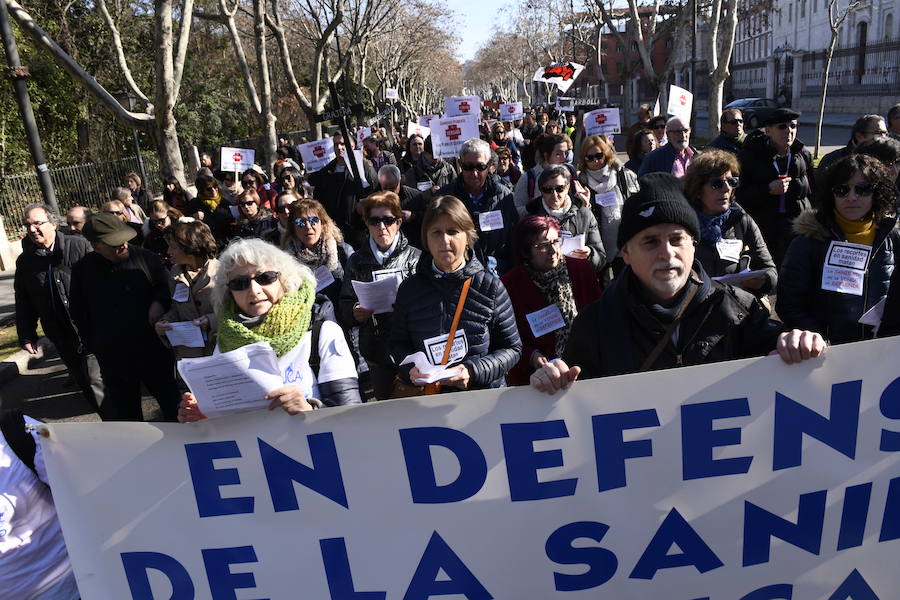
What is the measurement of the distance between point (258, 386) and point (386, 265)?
218 cm

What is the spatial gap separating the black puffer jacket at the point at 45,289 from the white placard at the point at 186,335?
162cm

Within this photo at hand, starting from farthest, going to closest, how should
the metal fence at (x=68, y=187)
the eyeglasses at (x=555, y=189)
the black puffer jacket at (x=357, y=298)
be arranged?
the metal fence at (x=68, y=187) < the eyeglasses at (x=555, y=189) < the black puffer jacket at (x=357, y=298)

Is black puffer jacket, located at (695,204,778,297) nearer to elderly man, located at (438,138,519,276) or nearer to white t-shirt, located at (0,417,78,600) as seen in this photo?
elderly man, located at (438,138,519,276)

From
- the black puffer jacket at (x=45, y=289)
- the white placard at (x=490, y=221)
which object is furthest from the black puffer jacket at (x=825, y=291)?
the black puffer jacket at (x=45, y=289)

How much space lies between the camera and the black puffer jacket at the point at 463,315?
3.16 meters

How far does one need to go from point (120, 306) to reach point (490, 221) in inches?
105

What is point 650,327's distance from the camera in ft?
7.63

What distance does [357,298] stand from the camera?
13.6 ft

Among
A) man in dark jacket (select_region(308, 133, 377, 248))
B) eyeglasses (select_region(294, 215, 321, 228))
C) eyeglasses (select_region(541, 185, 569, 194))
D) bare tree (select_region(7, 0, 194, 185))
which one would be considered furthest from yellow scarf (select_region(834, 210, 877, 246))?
bare tree (select_region(7, 0, 194, 185))

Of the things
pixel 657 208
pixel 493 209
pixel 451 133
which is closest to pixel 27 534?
pixel 657 208

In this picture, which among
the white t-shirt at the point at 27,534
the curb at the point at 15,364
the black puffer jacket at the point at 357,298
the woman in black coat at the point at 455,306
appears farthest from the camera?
the curb at the point at 15,364

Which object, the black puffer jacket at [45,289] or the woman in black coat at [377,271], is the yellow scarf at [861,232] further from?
the black puffer jacket at [45,289]

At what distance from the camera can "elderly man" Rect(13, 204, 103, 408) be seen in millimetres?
5195

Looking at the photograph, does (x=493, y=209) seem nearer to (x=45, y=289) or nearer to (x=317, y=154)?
(x=317, y=154)
